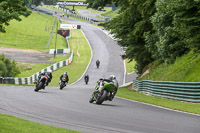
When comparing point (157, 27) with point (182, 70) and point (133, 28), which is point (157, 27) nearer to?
point (182, 70)

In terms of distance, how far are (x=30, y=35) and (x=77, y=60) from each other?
33540 mm

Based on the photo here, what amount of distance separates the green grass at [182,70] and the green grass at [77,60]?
1916 centimetres

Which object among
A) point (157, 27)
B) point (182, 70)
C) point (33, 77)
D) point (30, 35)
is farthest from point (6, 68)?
point (30, 35)

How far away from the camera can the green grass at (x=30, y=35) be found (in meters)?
91.9

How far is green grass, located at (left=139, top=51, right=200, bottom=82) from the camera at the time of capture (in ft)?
82.1

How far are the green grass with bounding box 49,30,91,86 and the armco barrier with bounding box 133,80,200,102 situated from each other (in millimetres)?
23984

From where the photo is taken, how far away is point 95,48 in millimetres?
92500

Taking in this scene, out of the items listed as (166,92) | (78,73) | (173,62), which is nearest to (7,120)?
(166,92)

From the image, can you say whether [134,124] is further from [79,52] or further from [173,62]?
[79,52]

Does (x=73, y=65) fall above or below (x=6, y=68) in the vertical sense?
below

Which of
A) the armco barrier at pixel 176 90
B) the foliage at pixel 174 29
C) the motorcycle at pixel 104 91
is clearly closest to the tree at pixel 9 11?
the foliage at pixel 174 29

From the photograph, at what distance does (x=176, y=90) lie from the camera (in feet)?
71.8

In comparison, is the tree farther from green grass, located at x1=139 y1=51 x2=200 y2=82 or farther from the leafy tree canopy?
green grass, located at x1=139 y1=51 x2=200 y2=82

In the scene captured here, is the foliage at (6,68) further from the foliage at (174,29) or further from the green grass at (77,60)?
the foliage at (174,29)
